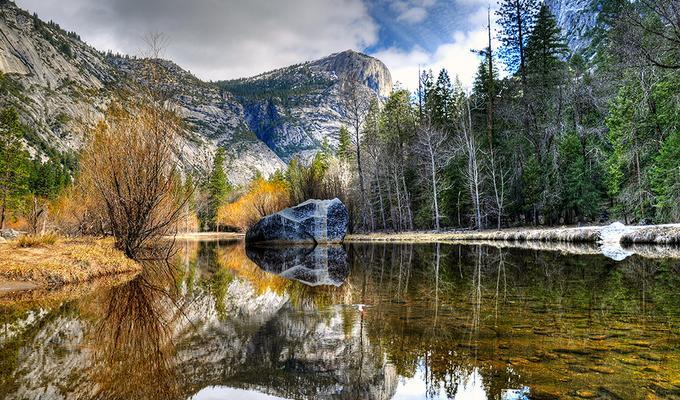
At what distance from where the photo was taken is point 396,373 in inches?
122

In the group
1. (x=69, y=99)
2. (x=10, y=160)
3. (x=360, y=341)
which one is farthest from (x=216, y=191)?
(x=69, y=99)

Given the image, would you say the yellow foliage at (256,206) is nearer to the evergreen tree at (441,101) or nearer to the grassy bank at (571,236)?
the grassy bank at (571,236)

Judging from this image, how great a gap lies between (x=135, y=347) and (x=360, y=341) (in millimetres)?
2224

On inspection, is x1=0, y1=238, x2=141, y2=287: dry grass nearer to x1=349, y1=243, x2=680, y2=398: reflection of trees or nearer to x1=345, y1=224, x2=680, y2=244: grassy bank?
x1=349, y1=243, x2=680, y2=398: reflection of trees

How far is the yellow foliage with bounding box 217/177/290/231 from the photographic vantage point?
3644 cm

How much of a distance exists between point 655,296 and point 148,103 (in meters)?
12.8

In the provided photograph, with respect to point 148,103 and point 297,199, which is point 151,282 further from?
point 297,199

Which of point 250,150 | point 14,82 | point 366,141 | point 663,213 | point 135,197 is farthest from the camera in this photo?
point 250,150

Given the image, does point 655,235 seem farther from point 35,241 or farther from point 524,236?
point 35,241

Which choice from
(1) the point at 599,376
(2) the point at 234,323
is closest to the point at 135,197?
(2) the point at 234,323

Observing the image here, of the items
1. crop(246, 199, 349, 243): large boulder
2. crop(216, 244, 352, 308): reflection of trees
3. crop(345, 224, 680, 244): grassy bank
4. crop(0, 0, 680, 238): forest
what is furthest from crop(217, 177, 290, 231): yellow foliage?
crop(216, 244, 352, 308): reflection of trees

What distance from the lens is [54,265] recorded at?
9.51m

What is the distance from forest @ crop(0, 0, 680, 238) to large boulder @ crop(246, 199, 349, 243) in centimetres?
506

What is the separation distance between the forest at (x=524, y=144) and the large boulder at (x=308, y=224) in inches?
199
